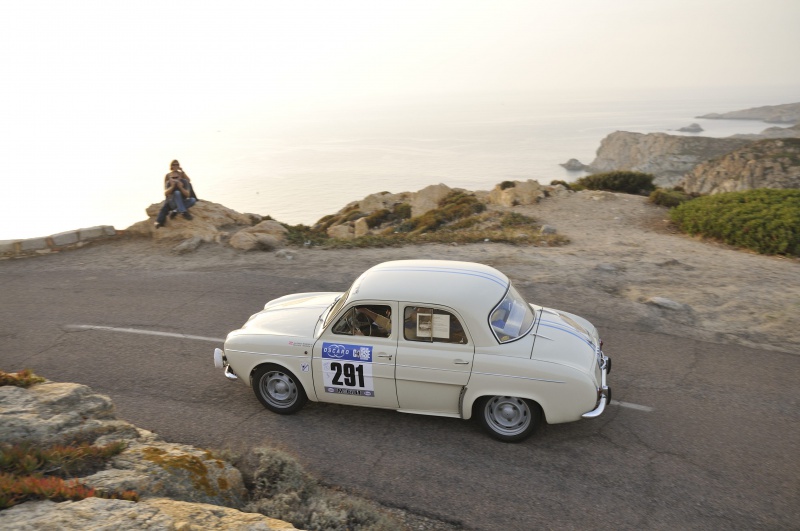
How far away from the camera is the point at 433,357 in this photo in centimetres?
613

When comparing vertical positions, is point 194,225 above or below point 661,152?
below

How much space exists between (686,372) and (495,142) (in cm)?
18510

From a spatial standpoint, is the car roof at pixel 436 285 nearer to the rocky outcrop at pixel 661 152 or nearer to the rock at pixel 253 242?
the rock at pixel 253 242

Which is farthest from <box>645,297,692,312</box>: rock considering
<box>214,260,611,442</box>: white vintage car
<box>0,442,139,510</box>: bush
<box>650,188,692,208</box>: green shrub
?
<box>650,188,692,208</box>: green shrub

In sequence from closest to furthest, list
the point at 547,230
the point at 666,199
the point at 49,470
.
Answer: the point at 49,470 < the point at 547,230 < the point at 666,199

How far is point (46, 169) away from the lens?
134 metres

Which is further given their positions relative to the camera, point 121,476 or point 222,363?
point 222,363

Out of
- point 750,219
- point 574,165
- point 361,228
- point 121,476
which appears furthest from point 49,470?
point 574,165

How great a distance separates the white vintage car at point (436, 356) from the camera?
233 inches

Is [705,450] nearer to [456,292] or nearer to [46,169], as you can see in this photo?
[456,292]

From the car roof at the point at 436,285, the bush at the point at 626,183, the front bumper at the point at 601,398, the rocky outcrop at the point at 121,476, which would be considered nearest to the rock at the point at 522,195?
the bush at the point at 626,183

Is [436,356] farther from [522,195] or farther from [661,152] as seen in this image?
[661,152]

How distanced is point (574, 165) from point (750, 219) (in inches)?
4937

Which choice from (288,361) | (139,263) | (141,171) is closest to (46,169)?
(141,171)
